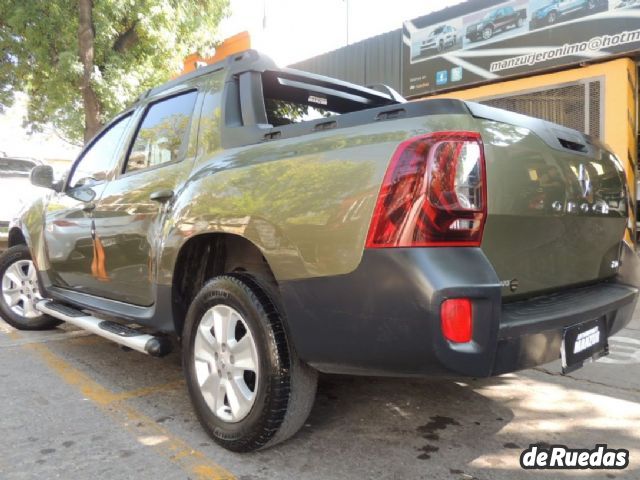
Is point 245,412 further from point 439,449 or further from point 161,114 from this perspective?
point 161,114

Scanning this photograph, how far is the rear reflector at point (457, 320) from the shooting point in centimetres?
186

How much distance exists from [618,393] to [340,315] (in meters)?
2.32

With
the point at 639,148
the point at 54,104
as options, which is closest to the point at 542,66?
the point at 639,148

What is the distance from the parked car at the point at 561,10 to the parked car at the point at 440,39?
1617 mm

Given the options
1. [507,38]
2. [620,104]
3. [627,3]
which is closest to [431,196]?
[627,3]

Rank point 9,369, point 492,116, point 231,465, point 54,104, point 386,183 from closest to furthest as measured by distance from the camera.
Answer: point 386,183 → point 492,116 → point 231,465 → point 9,369 → point 54,104

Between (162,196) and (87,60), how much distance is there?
28.1 feet

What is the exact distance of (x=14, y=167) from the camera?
32.0 ft

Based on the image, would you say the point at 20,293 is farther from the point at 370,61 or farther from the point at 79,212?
the point at 370,61

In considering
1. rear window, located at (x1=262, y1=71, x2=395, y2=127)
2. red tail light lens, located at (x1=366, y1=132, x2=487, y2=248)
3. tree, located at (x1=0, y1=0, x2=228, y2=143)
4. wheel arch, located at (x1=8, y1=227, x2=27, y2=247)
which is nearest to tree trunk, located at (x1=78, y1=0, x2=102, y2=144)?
tree, located at (x1=0, y1=0, x2=228, y2=143)

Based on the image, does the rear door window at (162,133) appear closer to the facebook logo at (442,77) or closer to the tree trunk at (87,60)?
the tree trunk at (87,60)

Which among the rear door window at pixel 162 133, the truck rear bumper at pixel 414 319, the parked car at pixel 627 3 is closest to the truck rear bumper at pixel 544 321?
the truck rear bumper at pixel 414 319

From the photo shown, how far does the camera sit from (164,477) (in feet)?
7.48

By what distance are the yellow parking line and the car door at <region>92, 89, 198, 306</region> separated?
574mm
